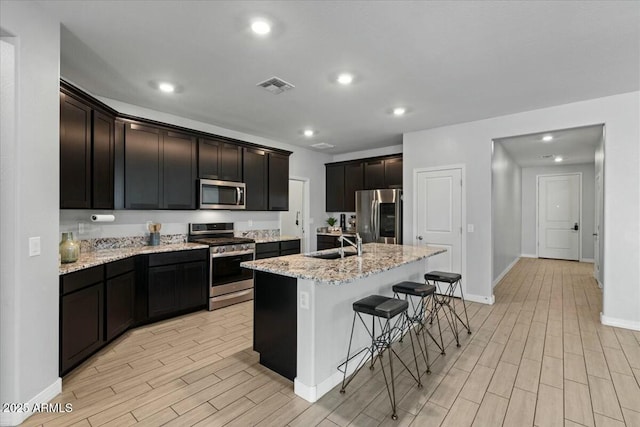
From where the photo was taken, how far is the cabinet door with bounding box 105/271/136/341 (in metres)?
2.94

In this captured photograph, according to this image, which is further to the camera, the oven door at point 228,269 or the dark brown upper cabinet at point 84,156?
the oven door at point 228,269

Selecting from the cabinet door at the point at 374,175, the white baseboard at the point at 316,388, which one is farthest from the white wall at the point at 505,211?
the white baseboard at the point at 316,388

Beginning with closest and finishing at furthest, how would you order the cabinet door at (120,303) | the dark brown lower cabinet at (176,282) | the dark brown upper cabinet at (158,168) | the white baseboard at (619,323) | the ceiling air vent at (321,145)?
the cabinet door at (120,303)
the white baseboard at (619,323)
the dark brown lower cabinet at (176,282)
the dark brown upper cabinet at (158,168)
the ceiling air vent at (321,145)

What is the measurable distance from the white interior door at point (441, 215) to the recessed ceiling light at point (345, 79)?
241cm

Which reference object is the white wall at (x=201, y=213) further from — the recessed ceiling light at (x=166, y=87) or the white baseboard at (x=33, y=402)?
the white baseboard at (x=33, y=402)

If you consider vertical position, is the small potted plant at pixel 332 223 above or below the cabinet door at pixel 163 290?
above

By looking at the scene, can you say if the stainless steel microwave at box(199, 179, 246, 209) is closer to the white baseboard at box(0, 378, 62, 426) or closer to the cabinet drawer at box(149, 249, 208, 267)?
the cabinet drawer at box(149, 249, 208, 267)

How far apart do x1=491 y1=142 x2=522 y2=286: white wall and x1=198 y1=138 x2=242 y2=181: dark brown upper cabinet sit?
3.85 metres

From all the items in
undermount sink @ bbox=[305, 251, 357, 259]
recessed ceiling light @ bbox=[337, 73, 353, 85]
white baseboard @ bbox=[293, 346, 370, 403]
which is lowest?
white baseboard @ bbox=[293, 346, 370, 403]

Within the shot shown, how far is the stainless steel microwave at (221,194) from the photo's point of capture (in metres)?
4.32

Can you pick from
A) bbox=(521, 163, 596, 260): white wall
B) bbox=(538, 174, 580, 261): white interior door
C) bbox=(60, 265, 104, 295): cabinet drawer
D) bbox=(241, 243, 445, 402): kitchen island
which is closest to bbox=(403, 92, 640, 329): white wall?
bbox=(241, 243, 445, 402): kitchen island

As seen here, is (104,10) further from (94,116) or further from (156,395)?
(156,395)

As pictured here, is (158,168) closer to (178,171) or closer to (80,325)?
(178,171)

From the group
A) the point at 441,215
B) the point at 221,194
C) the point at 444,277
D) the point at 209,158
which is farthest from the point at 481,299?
the point at 209,158
